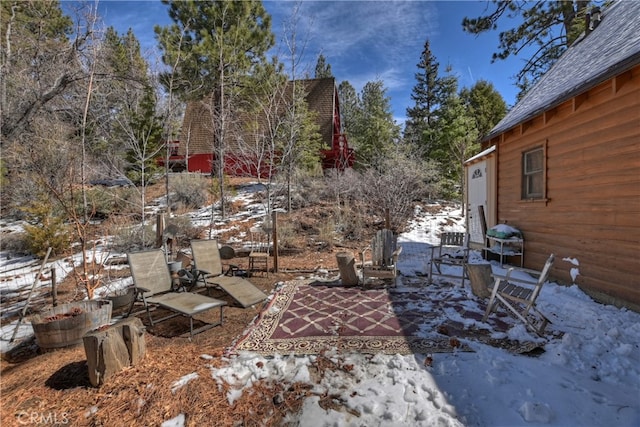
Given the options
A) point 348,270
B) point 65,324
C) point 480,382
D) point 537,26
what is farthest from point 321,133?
point 480,382

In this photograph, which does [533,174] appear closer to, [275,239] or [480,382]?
[480,382]

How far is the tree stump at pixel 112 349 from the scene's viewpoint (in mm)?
2617

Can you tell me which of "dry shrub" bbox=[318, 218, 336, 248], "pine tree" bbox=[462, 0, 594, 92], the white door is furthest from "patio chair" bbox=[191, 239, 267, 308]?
"pine tree" bbox=[462, 0, 594, 92]

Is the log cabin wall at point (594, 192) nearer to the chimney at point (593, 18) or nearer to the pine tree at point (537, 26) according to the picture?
the chimney at point (593, 18)

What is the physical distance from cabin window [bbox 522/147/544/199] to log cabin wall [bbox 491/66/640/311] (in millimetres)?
195

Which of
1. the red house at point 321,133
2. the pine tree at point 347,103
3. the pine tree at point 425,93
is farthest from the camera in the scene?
the pine tree at point 347,103

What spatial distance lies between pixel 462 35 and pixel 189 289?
1177cm

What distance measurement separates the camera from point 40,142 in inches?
309

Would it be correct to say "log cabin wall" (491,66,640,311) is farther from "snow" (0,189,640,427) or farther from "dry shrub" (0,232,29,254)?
"dry shrub" (0,232,29,254)

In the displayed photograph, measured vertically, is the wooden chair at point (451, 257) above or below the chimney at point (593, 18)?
below

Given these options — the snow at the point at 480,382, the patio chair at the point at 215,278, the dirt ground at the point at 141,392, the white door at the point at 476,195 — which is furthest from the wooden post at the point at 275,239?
the white door at the point at 476,195

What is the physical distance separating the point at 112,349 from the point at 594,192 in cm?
652

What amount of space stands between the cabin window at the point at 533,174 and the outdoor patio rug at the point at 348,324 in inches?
137

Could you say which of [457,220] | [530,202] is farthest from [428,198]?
[530,202]
